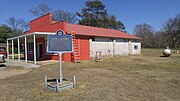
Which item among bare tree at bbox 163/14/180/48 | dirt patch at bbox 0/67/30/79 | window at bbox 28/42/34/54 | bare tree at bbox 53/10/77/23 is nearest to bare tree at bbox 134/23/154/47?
bare tree at bbox 163/14/180/48

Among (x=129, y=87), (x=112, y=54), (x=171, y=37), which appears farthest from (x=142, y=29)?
(x=129, y=87)

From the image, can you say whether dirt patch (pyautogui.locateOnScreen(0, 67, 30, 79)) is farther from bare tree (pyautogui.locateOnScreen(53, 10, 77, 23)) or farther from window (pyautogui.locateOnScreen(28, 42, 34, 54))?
bare tree (pyautogui.locateOnScreen(53, 10, 77, 23))

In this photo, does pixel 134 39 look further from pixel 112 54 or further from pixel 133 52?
pixel 112 54

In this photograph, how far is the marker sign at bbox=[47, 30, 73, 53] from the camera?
7.79 metres

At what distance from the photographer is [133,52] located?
31219mm

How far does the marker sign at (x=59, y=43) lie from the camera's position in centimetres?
779

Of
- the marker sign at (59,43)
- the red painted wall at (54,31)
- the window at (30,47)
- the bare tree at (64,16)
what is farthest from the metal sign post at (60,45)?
the bare tree at (64,16)

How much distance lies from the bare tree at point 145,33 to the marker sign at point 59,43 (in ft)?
240

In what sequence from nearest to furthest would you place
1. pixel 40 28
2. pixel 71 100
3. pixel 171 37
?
pixel 71 100
pixel 40 28
pixel 171 37

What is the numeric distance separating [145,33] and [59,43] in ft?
269

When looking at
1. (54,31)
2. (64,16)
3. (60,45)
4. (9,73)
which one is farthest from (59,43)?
(64,16)

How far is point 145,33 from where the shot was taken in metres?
84.7

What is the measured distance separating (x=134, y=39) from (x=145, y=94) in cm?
2638

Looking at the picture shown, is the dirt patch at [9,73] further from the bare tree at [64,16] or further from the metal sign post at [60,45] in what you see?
the bare tree at [64,16]
